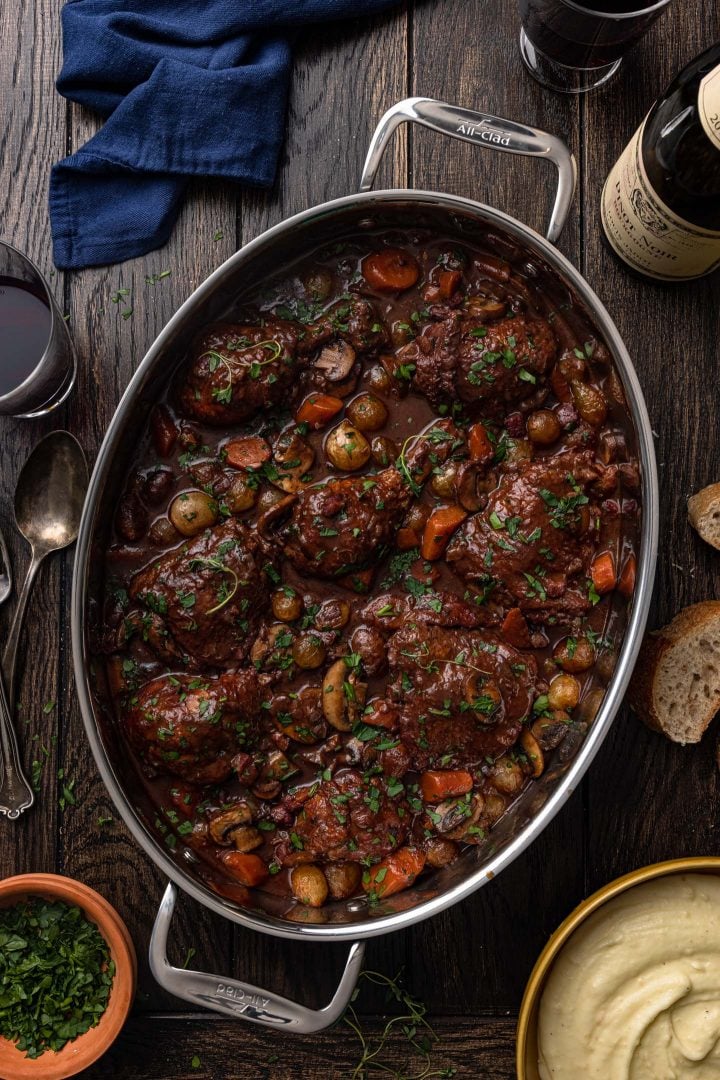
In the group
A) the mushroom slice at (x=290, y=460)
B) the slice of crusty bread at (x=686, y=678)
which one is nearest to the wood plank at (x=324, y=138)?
the mushroom slice at (x=290, y=460)

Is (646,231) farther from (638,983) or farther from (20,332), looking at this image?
(638,983)

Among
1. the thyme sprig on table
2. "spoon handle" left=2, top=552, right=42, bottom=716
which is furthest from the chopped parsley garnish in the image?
the thyme sprig on table

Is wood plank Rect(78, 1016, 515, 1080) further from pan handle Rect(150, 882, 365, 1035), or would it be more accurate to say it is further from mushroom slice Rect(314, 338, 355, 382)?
mushroom slice Rect(314, 338, 355, 382)

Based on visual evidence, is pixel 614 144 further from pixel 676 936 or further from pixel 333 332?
pixel 676 936

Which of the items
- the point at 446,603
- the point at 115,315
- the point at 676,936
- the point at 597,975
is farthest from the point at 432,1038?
the point at 115,315

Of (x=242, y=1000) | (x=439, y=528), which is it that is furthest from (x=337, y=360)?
(x=242, y=1000)

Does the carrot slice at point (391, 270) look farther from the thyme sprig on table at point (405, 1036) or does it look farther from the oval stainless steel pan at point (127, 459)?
the thyme sprig on table at point (405, 1036)
